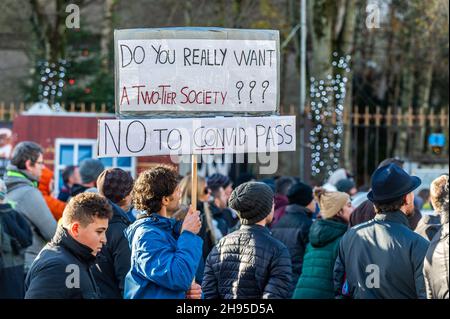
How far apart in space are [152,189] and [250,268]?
2.57 feet

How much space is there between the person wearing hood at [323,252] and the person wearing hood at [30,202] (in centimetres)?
224

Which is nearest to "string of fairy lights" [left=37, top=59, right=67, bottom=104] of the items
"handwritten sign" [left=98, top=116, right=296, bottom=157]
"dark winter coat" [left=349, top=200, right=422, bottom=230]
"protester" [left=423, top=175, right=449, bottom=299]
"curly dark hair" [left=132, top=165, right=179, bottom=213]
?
"dark winter coat" [left=349, top=200, right=422, bottom=230]

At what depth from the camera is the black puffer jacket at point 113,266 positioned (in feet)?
21.1

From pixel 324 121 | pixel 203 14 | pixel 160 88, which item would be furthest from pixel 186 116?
pixel 203 14

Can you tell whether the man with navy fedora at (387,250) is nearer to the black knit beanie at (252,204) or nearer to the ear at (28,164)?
the black knit beanie at (252,204)

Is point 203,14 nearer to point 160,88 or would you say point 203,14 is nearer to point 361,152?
point 361,152

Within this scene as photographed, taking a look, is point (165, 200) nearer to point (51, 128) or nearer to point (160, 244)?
point (160, 244)

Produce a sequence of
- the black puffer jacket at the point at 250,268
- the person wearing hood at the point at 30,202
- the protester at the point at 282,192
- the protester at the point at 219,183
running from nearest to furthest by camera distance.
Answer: the black puffer jacket at the point at 250,268 → the person wearing hood at the point at 30,202 → the protester at the point at 282,192 → the protester at the point at 219,183

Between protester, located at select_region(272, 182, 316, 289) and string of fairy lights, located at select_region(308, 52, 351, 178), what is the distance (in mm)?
11460

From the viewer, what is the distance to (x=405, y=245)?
574 cm

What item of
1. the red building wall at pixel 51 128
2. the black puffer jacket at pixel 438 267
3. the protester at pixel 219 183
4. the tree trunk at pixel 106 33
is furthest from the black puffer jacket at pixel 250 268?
the tree trunk at pixel 106 33

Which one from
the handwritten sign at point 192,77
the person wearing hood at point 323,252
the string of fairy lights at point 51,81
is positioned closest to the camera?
the handwritten sign at point 192,77

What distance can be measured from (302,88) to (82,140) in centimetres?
531

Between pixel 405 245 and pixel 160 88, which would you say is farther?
pixel 160 88
